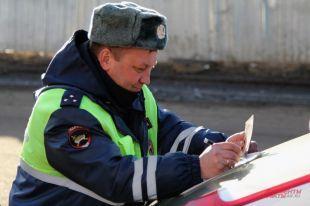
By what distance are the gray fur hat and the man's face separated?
4cm

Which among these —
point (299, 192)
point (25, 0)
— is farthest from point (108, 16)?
point (25, 0)

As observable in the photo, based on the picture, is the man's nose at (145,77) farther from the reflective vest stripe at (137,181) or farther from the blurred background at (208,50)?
the blurred background at (208,50)

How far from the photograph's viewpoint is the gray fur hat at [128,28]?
2.97 metres

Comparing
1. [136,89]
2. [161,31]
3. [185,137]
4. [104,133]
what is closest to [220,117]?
[185,137]

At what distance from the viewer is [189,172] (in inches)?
111

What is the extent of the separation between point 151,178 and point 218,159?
0.74 ft

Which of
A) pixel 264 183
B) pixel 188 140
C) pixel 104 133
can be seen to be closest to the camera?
pixel 264 183

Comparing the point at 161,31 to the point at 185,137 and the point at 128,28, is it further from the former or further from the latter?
the point at 185,137

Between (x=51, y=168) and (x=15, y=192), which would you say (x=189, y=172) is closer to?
(x=51, y=168)

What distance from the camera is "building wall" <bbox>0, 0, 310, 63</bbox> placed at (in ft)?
35.2

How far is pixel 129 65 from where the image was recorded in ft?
10.0

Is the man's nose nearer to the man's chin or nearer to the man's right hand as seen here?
the man's chin

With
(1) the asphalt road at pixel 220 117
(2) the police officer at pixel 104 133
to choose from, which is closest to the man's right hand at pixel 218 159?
(2) the police officer at pixel 104 133

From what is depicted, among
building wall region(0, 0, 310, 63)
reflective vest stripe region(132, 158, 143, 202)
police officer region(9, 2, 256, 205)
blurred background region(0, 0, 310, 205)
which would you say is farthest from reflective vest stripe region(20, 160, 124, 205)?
building wall region(0, 0, 310, 63)
